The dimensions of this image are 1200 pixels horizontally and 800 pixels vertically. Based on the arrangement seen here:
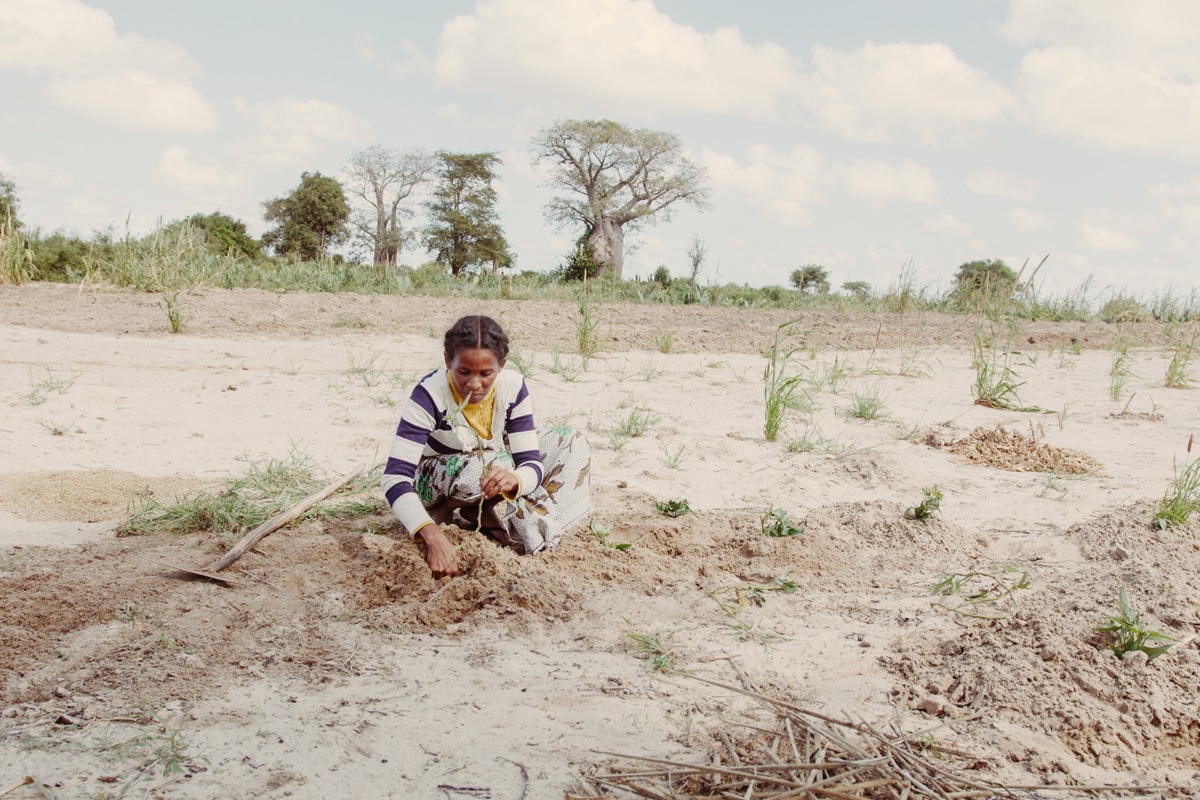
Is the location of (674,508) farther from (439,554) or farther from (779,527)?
(439,554)

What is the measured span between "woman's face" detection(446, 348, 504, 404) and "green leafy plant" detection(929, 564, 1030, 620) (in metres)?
1.72

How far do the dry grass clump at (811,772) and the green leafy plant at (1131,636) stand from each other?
2.11 feet

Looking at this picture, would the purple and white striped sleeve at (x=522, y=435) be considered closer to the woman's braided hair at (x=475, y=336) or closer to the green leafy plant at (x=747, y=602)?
the woman's braided hair at (x=475, y=336)

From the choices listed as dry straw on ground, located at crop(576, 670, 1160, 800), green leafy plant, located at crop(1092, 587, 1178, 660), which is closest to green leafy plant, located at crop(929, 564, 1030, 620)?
green leafy plant, located at crop(1092, 587, 1178, 660)

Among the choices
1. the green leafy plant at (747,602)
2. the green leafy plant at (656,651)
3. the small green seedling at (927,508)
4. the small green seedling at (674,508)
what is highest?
the small green seedling at (927,508)

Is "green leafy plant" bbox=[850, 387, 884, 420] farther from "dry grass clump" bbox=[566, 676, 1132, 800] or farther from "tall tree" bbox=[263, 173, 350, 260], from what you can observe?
"tall tree" bbox=[263, 173, 350, 260]

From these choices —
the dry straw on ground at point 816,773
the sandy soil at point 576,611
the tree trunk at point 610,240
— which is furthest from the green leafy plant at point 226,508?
the tree trunk at point 610,240

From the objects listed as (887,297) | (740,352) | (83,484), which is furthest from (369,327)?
(887,297)

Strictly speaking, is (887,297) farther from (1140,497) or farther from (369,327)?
(1140,497)

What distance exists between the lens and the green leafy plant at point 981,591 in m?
2.95

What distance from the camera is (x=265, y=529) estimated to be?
3391mm

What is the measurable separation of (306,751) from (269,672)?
472 millimetres

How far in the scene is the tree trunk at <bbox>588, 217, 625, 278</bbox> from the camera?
118ft

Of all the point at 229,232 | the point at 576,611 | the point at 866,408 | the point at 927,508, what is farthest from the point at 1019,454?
the point at 229,232
